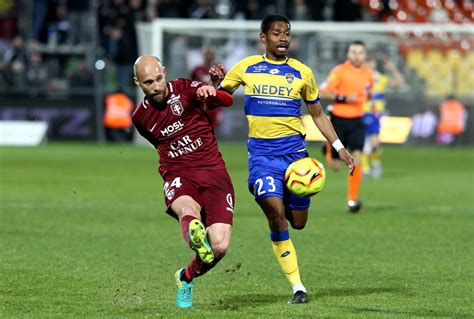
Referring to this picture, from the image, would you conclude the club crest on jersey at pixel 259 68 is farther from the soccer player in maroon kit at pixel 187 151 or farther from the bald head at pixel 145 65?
the bald head at pixel 145 65

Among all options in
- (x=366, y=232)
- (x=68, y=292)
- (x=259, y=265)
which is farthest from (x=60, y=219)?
(x=68, y=292)

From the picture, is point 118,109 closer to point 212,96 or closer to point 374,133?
point 374,133

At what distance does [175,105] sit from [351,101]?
29.6 feet

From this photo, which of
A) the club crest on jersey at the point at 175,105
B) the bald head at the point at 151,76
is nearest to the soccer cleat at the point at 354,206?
the club crest on jersey at the point at 175,105

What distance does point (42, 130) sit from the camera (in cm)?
3384

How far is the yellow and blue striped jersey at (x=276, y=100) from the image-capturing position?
31.9 feet

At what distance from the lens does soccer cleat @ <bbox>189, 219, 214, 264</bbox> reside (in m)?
8.38

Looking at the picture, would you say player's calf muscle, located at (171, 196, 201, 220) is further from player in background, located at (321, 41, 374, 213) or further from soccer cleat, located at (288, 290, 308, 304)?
player in background, located at (321, 41, 374, 213)

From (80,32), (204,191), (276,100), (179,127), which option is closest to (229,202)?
(204,191)

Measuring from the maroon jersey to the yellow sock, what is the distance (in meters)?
0.85

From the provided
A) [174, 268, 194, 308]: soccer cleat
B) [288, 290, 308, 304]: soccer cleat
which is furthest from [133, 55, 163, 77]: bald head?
[288, 290, 308, 304]: soccer cleat

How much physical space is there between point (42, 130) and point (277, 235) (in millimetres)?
24888

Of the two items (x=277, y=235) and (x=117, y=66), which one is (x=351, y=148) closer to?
(x=277, y=235)

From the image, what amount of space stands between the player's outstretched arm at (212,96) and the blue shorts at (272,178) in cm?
83
